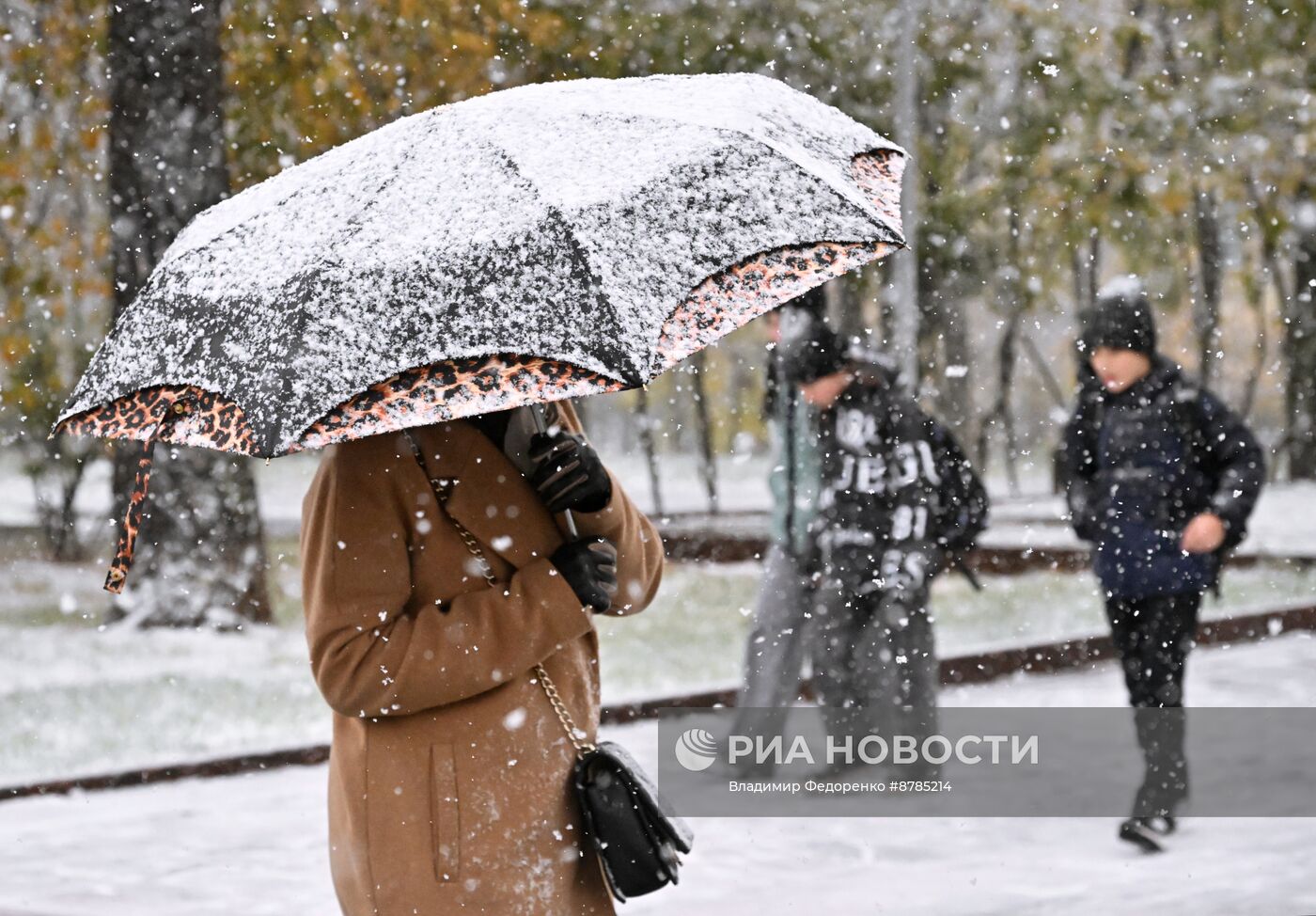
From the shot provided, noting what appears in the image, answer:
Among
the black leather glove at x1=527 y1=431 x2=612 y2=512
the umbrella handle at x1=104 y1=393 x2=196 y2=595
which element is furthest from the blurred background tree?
the umbrella handle at x1=104 y1=393 x2=196 y2=595

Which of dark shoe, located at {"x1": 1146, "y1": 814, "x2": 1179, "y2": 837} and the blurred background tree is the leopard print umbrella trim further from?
the blurred background tree

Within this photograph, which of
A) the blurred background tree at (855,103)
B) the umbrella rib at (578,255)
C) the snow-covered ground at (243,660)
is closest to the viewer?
the umbrella rib at (578,255)

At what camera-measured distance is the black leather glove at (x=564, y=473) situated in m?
2.98

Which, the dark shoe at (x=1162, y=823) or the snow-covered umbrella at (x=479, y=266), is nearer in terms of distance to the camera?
the snow-covered umbrella at (x=479, y=266)

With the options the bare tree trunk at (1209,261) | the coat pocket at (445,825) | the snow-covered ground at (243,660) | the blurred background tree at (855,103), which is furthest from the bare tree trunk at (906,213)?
the bare tree trunk at (1209,261)

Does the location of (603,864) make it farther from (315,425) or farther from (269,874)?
(269,874)

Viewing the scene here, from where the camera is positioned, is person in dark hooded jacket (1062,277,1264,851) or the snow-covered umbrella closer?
the snow-covered umbrella

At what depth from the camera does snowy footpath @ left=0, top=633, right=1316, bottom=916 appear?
5.84m

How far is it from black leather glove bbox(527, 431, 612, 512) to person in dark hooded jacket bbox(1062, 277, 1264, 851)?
11.5ft

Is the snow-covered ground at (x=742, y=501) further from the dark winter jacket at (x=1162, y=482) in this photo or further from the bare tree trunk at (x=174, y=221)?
the dark winter jacket at (x=1162, y=482)

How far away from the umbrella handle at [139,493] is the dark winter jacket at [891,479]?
14.1 feet

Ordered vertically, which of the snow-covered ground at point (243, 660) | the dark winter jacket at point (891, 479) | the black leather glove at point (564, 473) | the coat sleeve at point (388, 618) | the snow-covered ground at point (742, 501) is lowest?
the snow-covered ground at point (742, 501)

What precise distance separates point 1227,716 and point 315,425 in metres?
7.32

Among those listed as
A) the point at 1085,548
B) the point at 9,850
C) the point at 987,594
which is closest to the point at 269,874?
the point at 9,850
